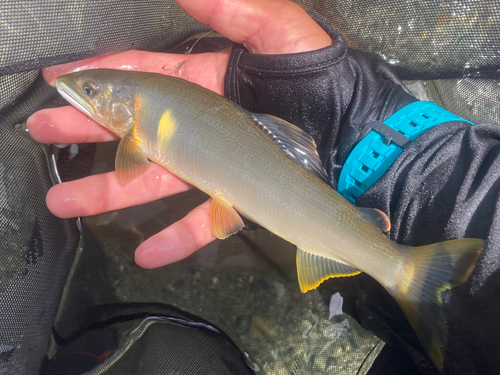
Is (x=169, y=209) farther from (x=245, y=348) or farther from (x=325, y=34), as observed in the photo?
(x=325, y=34)

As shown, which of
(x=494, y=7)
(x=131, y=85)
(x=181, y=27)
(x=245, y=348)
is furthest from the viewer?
(x=181, y=27)

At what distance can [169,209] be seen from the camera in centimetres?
354

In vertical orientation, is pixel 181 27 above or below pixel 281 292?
above

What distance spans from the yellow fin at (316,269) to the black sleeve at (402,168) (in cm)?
52

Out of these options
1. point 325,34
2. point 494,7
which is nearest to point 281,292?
point 325,34

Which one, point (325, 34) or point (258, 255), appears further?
point (258, 255)

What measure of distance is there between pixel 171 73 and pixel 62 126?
115 centimetres

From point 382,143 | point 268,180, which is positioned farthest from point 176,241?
point 382,143

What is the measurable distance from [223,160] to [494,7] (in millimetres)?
2660

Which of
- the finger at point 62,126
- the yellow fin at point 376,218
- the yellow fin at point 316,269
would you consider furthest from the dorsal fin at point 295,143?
the finger at point 62,126

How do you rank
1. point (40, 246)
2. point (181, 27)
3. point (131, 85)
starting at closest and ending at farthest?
point (131, 85), point (40, 246), point (181, 27)

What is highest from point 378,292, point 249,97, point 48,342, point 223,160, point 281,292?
point 249,97

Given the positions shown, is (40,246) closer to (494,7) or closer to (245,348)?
(245,348)

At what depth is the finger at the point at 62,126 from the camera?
278 centimetres
